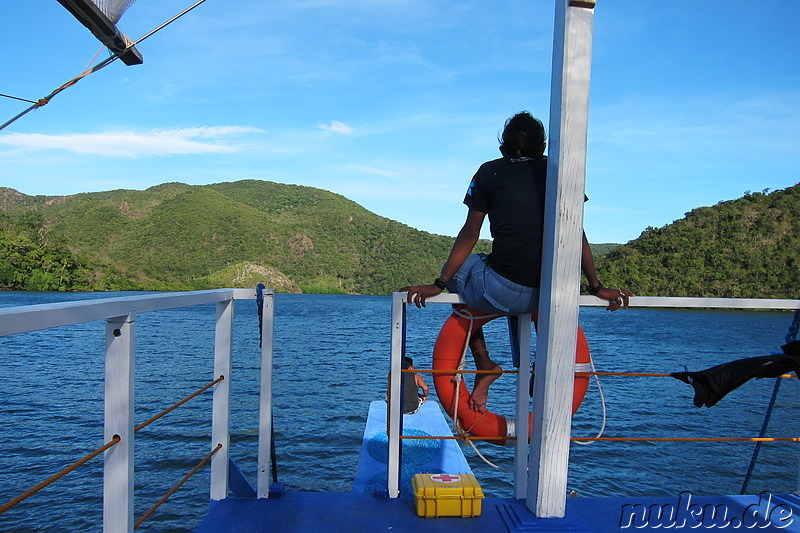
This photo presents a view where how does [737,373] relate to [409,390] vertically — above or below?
above

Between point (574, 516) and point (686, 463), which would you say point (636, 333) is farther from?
point (574, 516)

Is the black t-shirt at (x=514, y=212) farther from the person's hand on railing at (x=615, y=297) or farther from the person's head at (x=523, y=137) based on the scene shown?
the person's hand on railing at (x=615, y=297)

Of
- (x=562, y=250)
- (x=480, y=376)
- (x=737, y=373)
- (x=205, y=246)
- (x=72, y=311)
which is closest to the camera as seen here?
(x=72, y=311)

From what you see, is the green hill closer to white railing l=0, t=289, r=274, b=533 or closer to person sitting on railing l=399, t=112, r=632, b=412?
person sitting on railing l=399, t=112, r=632, b=412

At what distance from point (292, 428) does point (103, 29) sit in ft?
29.1

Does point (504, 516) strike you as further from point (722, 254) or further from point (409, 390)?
point (722, 254)

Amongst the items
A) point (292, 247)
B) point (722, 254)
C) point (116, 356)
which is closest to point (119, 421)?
point (116, 356)

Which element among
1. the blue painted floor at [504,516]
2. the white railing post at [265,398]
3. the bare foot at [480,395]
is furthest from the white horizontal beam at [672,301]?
the blue painted floor at [504,516]

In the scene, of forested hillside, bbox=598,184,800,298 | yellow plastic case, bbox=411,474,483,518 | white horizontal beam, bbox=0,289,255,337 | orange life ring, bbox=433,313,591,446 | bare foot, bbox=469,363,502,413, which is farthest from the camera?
forested hillside, bbox=598,184,800,298

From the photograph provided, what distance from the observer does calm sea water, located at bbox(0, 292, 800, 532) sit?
7.18 meters

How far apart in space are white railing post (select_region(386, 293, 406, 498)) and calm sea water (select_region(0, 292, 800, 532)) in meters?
3.26

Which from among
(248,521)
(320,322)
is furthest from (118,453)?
(320,322)

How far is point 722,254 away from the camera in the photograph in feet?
210

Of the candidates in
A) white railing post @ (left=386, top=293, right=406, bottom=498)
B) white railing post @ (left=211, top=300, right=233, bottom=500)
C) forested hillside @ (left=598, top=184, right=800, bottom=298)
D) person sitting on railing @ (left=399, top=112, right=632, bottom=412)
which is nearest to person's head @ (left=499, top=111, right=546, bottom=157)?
person sitting on railing @ (left=399, top=112, right=632, bottom=412)
